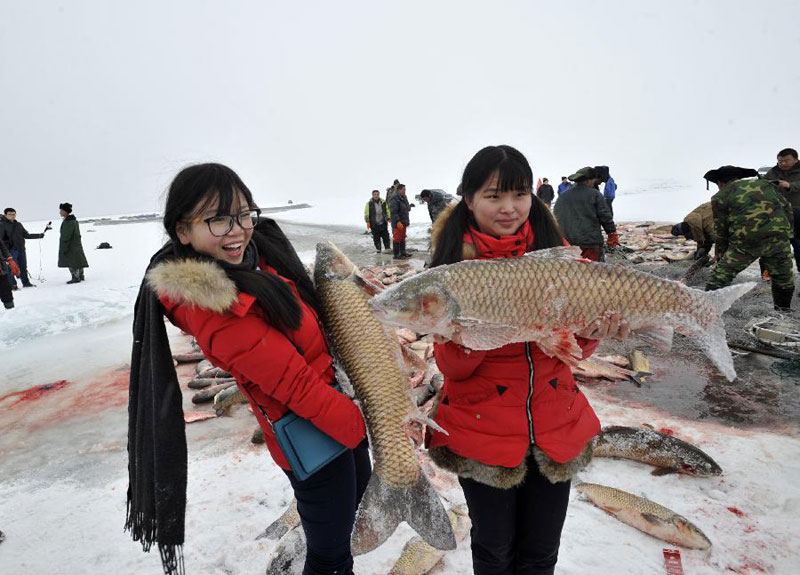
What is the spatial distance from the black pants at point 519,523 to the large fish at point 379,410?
0.55 ft

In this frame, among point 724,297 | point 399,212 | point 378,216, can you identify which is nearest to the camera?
point 724,297

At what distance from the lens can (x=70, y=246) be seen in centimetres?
1215

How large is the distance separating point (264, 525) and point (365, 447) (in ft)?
4.71

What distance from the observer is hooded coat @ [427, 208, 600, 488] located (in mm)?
1691

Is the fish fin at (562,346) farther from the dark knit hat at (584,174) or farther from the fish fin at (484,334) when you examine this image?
the dark knit hat at (584,174)

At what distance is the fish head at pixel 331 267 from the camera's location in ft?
7.20

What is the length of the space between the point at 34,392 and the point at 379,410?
5935 millimetres

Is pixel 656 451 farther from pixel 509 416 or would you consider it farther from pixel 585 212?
pixel 585 212

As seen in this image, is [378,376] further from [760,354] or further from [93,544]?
[760,354]

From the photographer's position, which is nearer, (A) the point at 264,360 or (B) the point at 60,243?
(A) the point at 264,360

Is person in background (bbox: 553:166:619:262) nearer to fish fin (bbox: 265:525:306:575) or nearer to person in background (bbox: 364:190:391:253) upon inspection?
fish fin (bbox: 265:525:306:575)

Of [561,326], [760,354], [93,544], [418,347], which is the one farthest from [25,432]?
[760,354]

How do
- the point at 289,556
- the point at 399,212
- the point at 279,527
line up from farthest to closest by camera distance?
the point at 399,212 → the point at 279,527 → the point at 289,556

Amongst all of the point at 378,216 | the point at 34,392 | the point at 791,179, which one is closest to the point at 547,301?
the point at 34,392
